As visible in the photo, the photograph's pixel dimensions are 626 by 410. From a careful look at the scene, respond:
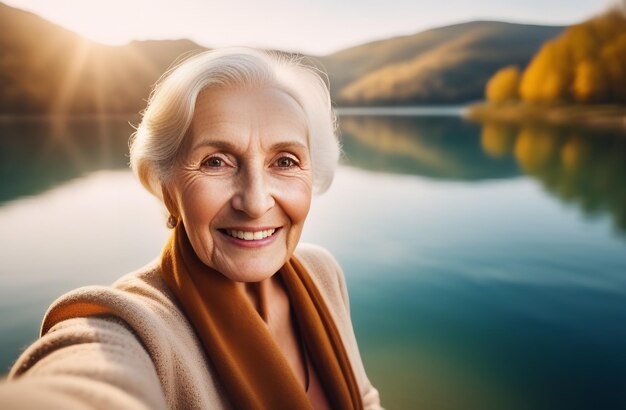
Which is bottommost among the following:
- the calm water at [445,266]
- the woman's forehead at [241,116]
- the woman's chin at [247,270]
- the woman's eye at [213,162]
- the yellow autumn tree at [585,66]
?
the calm water at [445,266]

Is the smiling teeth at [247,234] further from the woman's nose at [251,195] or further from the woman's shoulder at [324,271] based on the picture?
the woman's shoulder at [324,271]

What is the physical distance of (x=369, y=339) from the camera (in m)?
4.94

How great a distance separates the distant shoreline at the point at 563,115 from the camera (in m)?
37.0

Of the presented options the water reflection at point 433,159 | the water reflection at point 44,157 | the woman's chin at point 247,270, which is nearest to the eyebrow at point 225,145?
the woman's chin at point 247,270

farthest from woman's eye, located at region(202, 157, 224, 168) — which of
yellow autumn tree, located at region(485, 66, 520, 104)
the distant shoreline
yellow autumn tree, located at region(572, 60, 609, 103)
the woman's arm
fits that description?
yellow autumn tree, located at region(485, 66, 520, 104)

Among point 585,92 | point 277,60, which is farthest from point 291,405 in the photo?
point 585,92

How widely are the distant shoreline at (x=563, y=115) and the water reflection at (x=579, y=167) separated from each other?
30.2 ft

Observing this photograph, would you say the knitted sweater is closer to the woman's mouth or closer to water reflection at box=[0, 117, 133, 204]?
the woman's mouth

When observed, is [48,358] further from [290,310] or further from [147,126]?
[290,310]

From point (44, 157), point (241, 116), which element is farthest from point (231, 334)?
point (44, 157)

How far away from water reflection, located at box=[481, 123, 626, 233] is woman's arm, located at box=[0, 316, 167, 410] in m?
12.3

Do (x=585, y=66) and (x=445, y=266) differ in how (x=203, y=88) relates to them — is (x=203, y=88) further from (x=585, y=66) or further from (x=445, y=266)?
(x=585, y=66)

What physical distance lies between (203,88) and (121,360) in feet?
2.18

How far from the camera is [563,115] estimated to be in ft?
144
